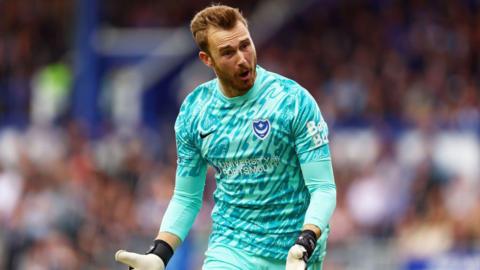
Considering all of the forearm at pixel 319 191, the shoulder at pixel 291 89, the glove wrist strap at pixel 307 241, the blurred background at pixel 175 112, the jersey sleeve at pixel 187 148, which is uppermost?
the blurred background at pixel 175 112

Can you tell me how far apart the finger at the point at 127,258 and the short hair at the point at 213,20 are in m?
1.24

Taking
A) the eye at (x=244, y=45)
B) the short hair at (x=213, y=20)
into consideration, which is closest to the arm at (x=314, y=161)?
the eye at (x=244, y=45)

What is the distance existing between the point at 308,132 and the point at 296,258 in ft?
2.47

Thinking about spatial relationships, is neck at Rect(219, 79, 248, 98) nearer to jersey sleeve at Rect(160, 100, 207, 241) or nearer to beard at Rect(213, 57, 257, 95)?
beard at Rect(213, 57, 257, 95)

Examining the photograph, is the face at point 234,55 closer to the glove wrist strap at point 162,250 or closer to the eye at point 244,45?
the eye at point 244,45

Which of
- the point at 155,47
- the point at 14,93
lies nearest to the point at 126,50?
the point at 155,47

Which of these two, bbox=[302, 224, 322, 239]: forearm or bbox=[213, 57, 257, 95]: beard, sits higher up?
bbox=[213, 57, 257, 95]: beard

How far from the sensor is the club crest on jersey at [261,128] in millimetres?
7527

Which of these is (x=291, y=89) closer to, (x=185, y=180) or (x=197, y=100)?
(x=197, y=100)

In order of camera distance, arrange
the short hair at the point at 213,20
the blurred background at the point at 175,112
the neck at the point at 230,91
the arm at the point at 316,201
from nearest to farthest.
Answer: the arm at the point at 316,201 < the short hair at the point at 213,20 < the neck at the point at 230,91 < the blurred background at the point at 175,112

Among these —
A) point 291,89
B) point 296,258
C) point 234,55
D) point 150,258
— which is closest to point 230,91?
point 234,55

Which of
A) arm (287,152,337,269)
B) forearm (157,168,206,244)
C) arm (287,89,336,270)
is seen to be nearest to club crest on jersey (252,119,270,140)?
arm (287,89,336,270)

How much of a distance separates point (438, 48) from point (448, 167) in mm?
2785

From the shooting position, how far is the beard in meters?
7.54
